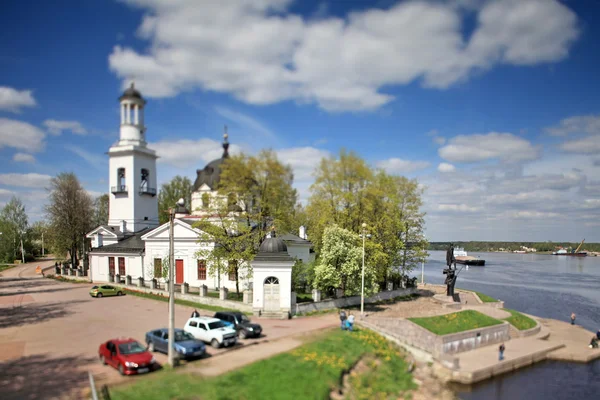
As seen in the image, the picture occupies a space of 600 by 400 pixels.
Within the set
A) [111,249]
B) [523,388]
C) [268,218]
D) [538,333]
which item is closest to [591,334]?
[538,333]

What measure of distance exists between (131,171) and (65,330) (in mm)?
27916

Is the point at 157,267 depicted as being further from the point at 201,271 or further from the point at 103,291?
the point at 103,291

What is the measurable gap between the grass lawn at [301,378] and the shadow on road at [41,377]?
7.98ft

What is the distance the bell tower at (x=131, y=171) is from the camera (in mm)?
49562

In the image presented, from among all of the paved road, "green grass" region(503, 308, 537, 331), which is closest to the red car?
the paved road

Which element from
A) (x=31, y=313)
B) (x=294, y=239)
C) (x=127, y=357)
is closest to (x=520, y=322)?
(x=294, y=239)

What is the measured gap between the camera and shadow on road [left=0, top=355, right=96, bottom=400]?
15.5 metres

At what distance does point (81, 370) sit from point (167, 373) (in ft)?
13.0

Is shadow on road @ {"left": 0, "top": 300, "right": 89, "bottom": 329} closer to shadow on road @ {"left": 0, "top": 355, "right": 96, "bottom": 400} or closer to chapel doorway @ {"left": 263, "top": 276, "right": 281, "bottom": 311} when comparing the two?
shadow on road @ {"left": 0, "top": 355, "right": 96, "bottom": 400}

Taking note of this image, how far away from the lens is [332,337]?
23.8 m

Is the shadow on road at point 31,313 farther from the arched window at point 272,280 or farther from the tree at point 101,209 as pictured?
the tree at point 101,209

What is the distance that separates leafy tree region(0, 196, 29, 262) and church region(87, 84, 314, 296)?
134 ft

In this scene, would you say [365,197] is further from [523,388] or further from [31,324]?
[31,324]

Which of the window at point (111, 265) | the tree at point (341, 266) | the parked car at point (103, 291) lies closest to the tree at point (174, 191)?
the window at point (111, 265)
